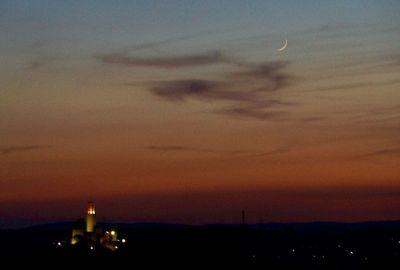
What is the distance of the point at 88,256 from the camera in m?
88.0

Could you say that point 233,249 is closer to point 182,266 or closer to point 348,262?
point 348,262

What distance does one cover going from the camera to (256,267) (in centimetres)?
8169

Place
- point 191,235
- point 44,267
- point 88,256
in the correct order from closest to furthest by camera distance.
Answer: point 44,267
point 88,256
point 191,235

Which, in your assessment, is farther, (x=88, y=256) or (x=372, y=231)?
(x=372, y=231)

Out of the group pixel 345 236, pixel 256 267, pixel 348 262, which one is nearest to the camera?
pixel 256 267

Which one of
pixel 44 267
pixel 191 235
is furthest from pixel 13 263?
pixel 191 235

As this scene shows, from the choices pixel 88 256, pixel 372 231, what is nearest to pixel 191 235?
pixel 88 256

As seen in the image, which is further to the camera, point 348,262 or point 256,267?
point 348,262

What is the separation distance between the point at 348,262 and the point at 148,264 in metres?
29.4

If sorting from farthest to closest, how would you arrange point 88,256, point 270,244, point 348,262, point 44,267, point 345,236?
point 345,236, point 270,244, point 348,262, point 88,256, point 44,267

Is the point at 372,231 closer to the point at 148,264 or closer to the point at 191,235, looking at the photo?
the point at 191,235

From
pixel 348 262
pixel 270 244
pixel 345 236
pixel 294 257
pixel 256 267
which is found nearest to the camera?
pixel 256 267

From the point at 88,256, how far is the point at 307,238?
93.4m

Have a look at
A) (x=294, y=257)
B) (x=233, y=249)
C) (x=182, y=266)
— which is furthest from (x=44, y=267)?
(x=294, y=257)
